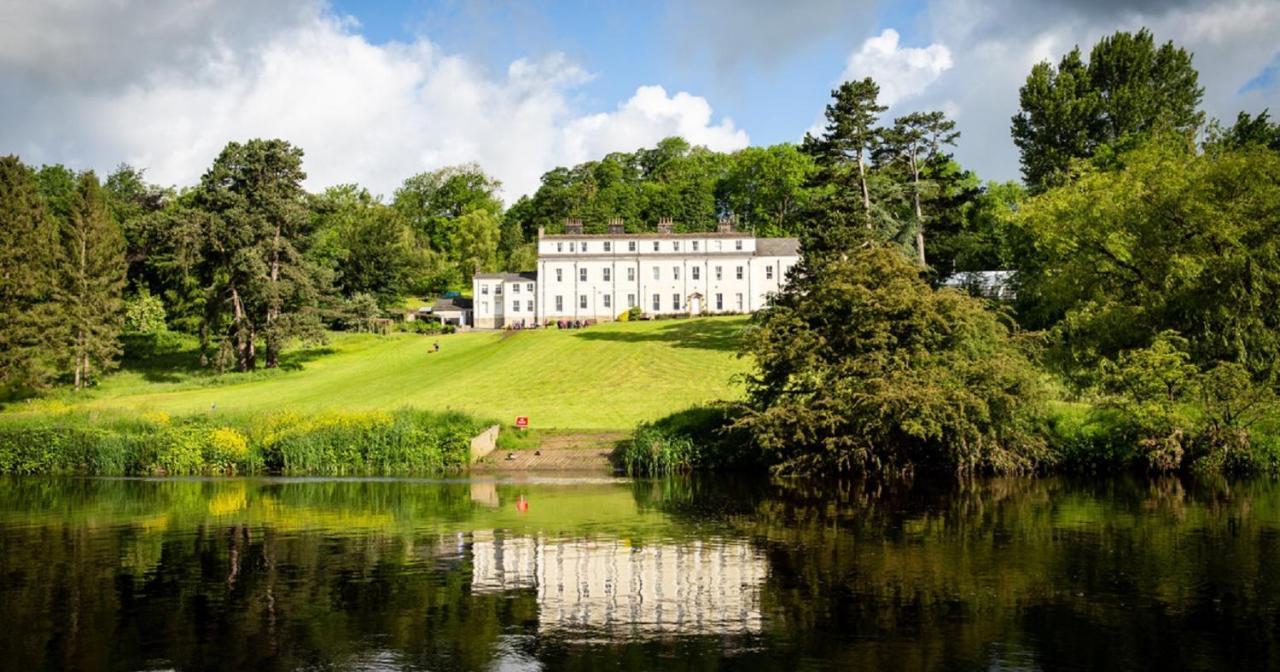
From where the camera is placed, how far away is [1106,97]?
8988 centimetres

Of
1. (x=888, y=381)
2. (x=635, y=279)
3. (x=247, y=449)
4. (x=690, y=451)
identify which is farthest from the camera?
(x=635, y=279)

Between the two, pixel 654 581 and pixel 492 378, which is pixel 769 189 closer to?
pixel 492 378

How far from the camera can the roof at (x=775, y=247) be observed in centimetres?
11169

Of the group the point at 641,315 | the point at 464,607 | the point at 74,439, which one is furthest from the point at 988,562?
the point at 641,315

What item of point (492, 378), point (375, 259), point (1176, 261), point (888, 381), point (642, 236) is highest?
point (642, 236)

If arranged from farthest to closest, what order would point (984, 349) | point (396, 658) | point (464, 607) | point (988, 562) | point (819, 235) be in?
point (819, 235)
point (984, 349)
point (988, 562)
point (464, 607)
point (396, 658)

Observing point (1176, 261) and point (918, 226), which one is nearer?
point (1176, 261)

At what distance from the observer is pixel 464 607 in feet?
65.0

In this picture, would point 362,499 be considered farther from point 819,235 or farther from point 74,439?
point 819,235

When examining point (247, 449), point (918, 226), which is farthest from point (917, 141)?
point (247, 449)

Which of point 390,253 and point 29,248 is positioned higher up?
point 390,253

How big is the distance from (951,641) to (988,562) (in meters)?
6.79

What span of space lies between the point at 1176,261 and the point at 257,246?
203ft

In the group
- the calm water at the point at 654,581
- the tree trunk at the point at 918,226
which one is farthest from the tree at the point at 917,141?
the calm water at the point at 654,581
